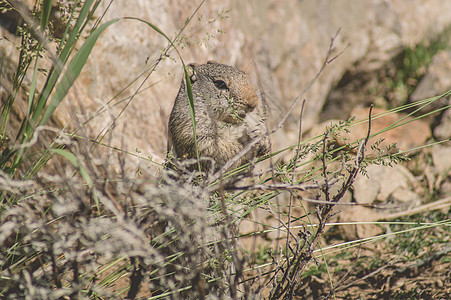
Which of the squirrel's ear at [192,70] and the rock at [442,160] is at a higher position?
the squirrel's ear at [192,70]

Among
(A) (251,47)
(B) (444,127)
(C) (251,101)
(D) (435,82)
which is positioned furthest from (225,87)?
(D) (435,82)

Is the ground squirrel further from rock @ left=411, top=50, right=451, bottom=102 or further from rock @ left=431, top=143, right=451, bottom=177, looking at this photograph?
rock @ left=411, top=50, right=451, bottom=102

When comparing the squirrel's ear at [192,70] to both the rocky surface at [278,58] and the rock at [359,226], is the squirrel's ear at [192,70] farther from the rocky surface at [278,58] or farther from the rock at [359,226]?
the rock at [359,226]

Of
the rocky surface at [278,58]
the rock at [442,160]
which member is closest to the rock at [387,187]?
the rocky surface at [278,58]

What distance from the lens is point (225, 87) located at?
2900 mm

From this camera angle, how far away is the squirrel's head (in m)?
2.72

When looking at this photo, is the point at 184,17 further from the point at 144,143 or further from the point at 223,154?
the point at 223,154

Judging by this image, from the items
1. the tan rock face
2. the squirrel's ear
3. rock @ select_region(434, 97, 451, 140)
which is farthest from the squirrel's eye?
rock @ select_region(434, 97, 451, 140)

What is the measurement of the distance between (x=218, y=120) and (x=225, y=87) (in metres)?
0.28

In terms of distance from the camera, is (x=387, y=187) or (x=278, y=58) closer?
(x=387, y=187)

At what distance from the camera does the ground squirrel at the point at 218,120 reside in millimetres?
2641

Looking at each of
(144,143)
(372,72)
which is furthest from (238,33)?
(372,72)

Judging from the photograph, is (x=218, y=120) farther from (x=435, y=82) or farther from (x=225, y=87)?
(x=435, y=82)

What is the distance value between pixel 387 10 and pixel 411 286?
11.4 ft
